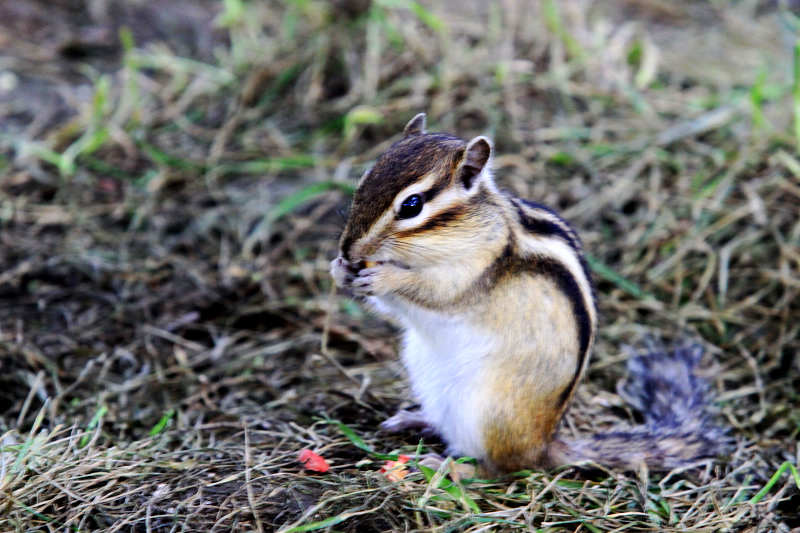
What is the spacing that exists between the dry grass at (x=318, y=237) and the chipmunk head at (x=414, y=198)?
621mm

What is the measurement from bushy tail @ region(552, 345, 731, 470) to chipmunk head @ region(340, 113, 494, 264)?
82 cm

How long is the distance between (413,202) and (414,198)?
0.01 meters

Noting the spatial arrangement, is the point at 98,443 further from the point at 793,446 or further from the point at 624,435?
the point at 793,446

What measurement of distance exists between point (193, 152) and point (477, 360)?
8.79 feet

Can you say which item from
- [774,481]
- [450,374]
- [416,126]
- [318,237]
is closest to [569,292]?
[450,374]

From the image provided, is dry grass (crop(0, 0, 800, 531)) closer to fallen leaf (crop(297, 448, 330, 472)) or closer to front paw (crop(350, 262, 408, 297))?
fallen leaf (crop(297, 448, 330, 472))

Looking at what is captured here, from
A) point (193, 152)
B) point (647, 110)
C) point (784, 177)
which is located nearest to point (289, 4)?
point (193, 152)

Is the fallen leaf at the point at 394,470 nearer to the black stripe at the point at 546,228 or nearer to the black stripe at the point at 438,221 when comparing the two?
the black stripe at the point at 438,221

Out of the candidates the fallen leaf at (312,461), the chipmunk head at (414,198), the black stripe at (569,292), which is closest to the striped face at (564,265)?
the black stripe at (569,292)

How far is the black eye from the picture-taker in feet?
8.30

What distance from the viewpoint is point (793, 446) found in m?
3.13

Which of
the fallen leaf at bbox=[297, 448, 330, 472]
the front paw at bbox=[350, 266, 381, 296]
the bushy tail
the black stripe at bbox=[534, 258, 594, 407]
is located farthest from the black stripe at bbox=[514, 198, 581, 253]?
the fallen leaf at bbox=[297, 448, 330, 472]

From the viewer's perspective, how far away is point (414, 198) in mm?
2547

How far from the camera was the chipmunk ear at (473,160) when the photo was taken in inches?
104
